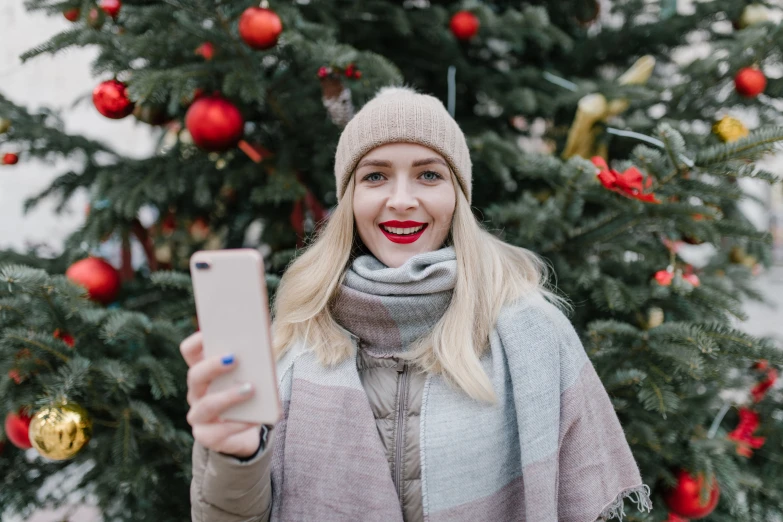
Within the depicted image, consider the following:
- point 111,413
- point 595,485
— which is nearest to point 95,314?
point 111,413

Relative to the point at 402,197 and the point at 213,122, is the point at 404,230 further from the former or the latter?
the point at 213,122

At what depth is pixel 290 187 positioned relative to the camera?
1.84m

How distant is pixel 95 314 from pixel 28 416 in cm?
37

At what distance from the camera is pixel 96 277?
1.75m

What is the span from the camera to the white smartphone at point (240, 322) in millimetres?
860

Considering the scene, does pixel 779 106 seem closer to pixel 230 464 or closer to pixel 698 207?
pixel 698 207

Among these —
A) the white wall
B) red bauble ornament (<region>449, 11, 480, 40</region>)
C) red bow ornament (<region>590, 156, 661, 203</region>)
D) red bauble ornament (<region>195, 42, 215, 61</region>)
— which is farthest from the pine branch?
the white wall

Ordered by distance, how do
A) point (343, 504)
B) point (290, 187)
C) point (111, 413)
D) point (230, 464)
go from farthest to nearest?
point (290, 187) < point (111, 413) < point (343, 504) < point (230, 464)

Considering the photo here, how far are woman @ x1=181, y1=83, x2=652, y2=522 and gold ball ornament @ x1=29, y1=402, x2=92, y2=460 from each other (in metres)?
0.57

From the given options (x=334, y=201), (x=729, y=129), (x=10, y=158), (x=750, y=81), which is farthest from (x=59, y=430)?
(x=750, y=81)

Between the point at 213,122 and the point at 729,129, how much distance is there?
1.71 metres

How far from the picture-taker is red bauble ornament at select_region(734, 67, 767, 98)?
6.07ft

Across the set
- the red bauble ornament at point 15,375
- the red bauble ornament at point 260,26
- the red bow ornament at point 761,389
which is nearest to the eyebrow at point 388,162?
the red bauble ornament at point 260,26

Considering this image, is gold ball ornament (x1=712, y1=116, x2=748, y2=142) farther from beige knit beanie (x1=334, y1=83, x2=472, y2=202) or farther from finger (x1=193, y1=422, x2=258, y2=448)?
finger (x1=193, y1=422, x2=258, y2=448)
